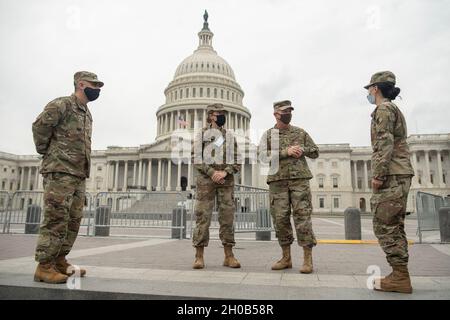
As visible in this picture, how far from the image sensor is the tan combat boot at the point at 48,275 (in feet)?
13.4

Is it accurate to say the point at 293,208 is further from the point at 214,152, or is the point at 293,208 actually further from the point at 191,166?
the point at 191,166

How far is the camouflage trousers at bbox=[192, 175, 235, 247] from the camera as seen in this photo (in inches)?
217

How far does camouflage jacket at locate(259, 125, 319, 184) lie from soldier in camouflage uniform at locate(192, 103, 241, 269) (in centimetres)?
63

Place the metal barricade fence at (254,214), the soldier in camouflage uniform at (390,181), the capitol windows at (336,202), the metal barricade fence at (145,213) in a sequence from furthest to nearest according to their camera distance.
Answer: the capitol windows at (336,202) < the metal barricade fence at (145,213) < the metal barricade fence at (254,214) < the soldier in camouflage uniform at (390,181)

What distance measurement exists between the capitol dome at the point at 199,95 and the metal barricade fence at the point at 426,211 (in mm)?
60522

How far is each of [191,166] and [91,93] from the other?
2529 inches

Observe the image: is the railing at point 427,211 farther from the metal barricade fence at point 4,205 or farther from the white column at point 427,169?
the white column at point 427,169

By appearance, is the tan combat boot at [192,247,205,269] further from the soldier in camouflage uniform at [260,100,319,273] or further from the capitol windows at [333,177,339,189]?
the capitol windows at [333,177,339,189]

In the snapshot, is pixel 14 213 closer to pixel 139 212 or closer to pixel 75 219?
pixel 139 212

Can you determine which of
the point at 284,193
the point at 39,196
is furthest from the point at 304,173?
the point at 39,196

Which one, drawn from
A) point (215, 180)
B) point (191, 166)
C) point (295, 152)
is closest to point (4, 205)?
point (215, 180)

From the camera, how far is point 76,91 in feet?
16.4

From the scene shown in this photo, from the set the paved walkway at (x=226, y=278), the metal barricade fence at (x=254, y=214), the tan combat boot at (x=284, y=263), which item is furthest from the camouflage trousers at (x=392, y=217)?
the metal barricade fence at (x=254, y=214)
